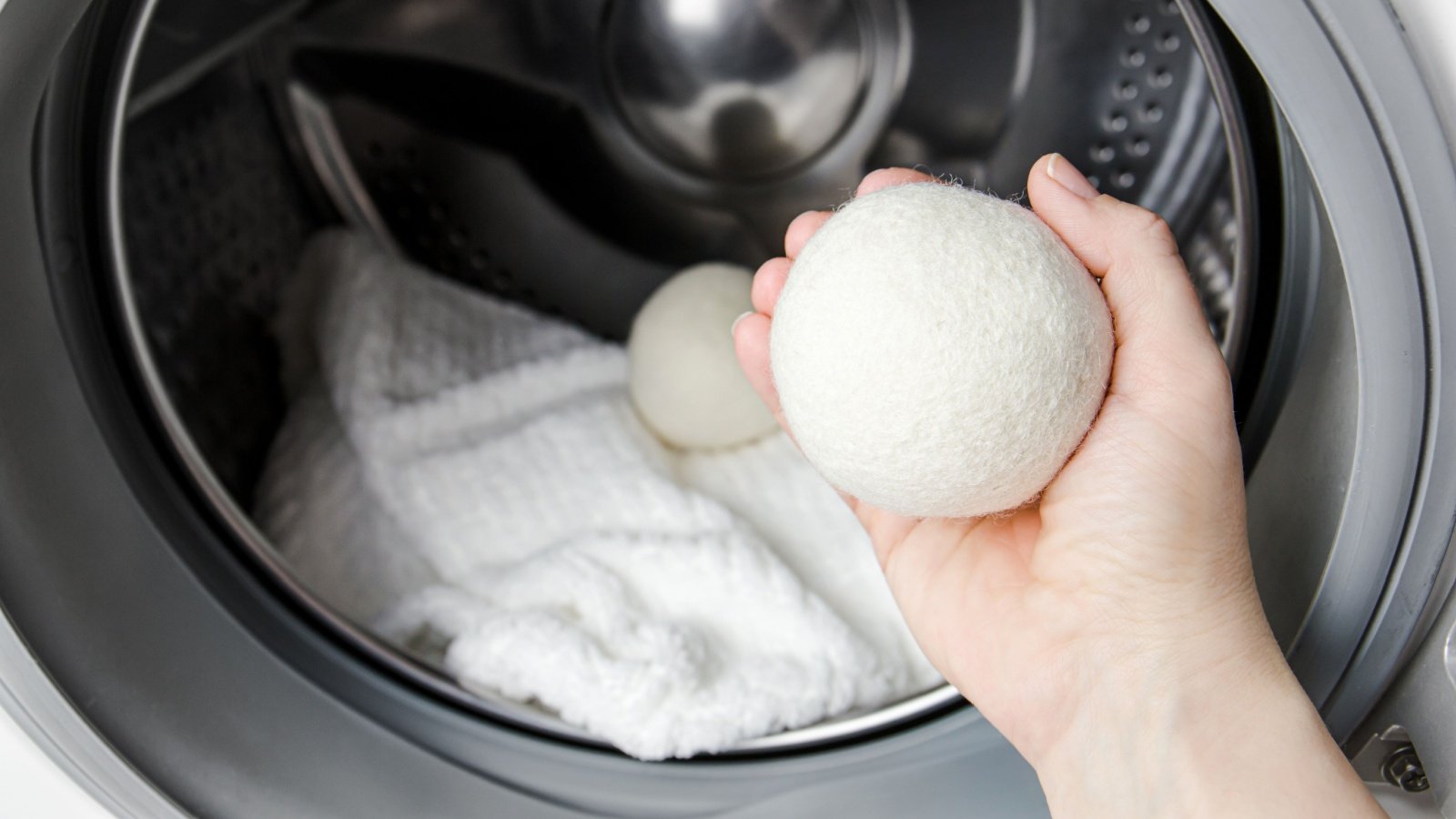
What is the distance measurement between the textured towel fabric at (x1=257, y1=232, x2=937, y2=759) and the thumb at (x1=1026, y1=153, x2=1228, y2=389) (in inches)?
10.9

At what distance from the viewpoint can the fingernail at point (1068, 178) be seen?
493 millimetres

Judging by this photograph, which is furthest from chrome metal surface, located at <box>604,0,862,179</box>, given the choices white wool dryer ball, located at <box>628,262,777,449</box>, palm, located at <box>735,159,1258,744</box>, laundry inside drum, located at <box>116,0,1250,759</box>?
palm, located at <box>735,159,1258,744</box>

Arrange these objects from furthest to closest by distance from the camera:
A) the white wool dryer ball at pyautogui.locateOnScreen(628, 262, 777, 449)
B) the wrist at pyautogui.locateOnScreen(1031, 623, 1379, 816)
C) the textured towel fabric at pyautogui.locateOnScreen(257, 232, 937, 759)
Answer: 1. the white wool dryer ball at pyautogui.locateOnScreen(628, 262, 777, 449)
2. the textured towel fabric at pyautogui.locateOnScreen(257, 232, 937, 759)
3. the wrist at pyautogui.locateOnScreen(1031, 623, 1379, 816)

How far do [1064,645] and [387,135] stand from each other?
28.7 inches

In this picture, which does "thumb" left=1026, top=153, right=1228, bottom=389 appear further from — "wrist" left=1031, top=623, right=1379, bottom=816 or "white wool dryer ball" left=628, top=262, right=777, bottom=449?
"white wool dryer ball" left=628, top=262, right=777, bottom=449

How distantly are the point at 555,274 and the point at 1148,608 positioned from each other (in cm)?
63

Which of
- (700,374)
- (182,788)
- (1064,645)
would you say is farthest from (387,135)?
(1064,645)

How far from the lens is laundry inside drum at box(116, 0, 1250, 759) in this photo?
0.62 metres

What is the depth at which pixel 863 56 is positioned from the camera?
837mm

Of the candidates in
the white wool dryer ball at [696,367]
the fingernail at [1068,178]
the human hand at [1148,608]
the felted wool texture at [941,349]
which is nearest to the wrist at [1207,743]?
the human hand at [1148,608]

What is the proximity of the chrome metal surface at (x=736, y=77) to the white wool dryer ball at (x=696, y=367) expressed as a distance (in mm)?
139

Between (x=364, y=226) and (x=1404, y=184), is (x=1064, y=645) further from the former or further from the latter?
(x=364, y=226)

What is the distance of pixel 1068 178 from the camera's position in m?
0.50

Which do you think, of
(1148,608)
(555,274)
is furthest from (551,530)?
(1148,608)
